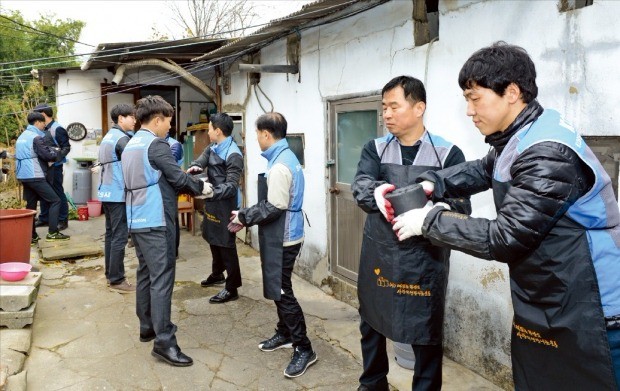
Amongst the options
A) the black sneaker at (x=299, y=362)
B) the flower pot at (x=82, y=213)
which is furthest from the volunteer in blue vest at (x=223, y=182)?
the flower pot at (x=82, y=213)

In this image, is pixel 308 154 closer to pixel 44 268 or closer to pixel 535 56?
pixel 535 56

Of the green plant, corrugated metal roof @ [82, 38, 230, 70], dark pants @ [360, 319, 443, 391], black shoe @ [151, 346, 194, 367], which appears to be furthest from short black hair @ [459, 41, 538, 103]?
the green plant

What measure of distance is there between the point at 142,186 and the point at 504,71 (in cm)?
291

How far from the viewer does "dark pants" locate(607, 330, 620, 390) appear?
1.75 m

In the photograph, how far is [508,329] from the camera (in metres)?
3.54

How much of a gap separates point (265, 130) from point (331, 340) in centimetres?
210

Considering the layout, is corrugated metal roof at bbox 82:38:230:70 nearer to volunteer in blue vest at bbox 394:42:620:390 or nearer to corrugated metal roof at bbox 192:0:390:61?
corrugated metal roof at bbox 192:0:390:61

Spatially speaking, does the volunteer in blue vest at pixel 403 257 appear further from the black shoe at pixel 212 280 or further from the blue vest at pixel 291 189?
the black shoe at pixel 212 280

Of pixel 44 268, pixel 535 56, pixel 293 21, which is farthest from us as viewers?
pixel 44 268

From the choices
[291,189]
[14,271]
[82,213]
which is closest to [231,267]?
[291,189]

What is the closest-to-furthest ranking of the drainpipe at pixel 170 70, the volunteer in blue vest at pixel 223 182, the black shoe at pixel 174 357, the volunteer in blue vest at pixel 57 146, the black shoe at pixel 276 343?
the black shoe at pixel 174 357
the black shoe at pixel 276 343
the volunteer in blue vest at pixel 223 182
the volunteer in blue vest at pixel 57 146
the drainpipe at pixel 170 70

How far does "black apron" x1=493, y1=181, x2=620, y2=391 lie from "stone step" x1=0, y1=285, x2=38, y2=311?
14.4 ft

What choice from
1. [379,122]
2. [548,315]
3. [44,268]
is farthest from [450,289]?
[44,268]

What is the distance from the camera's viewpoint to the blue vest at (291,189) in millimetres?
3836
